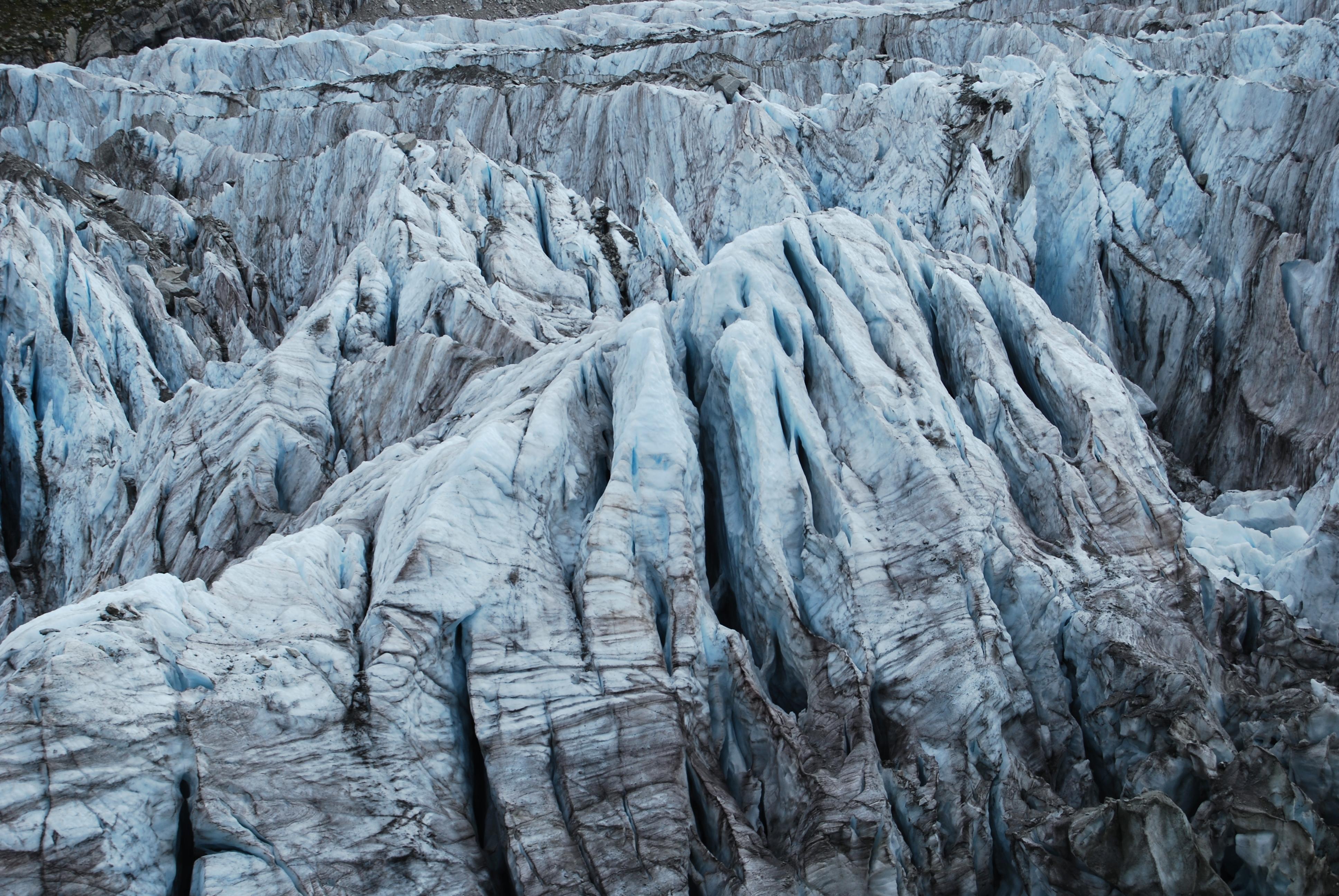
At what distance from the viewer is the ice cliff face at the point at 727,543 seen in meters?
9.91

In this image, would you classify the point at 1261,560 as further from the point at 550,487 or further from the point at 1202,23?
the point at 1202,23

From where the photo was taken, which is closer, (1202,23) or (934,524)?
(934,524)

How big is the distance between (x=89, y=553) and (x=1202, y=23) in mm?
51299

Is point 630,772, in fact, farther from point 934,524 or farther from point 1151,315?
point 1151,315

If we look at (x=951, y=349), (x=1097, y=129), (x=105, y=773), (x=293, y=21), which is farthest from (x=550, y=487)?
(x=293, y=21)

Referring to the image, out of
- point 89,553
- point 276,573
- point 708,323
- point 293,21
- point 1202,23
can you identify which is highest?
point 293,21

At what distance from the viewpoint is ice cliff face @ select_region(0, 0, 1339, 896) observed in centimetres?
991

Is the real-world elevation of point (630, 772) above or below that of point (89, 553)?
above

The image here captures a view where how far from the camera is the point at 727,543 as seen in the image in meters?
14.4

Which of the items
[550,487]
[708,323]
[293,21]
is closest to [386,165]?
[708,323]

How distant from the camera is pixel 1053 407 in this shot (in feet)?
57.6

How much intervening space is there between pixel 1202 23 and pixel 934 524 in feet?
142

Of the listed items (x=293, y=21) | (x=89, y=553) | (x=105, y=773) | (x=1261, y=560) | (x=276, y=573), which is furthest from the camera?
(x=293, y=21)

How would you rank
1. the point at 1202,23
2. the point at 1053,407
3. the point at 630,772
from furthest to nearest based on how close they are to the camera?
1. the point at 1202,23
2. the point at 1053,407
3. the point at 630,772
